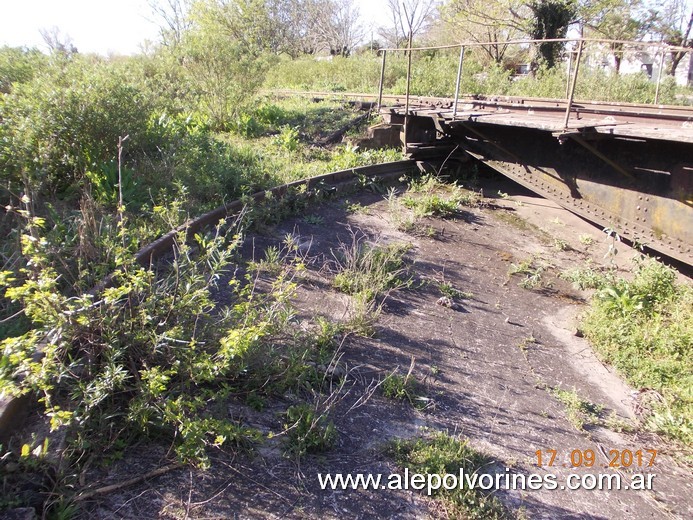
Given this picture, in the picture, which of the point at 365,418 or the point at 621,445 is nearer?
the point at 365,418

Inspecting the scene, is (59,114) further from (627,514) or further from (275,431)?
(627,514)

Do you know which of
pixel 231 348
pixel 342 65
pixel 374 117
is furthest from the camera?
pixel 342 65

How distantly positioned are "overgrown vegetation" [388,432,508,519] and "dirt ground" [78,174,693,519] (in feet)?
0.29

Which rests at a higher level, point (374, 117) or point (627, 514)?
point (374, 117)

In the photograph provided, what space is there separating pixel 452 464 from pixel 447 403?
72 cm

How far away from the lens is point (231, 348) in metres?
2.65

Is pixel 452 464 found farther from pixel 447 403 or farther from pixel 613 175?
pixel 613 175

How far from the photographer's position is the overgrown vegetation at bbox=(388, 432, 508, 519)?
2.72 meters

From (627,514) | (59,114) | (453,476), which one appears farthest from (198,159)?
(627,514)

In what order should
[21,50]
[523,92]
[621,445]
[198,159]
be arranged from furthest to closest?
[523,92] → [21,50] → [198,159] → [621,445]

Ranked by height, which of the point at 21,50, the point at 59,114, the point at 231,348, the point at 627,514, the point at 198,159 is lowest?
the point at 627,514

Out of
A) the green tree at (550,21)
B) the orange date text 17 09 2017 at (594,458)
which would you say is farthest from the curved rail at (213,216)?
the green tree at (550,21)

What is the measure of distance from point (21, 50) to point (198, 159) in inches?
151

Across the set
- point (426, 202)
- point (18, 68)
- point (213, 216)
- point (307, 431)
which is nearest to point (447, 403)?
point (307, 431)
